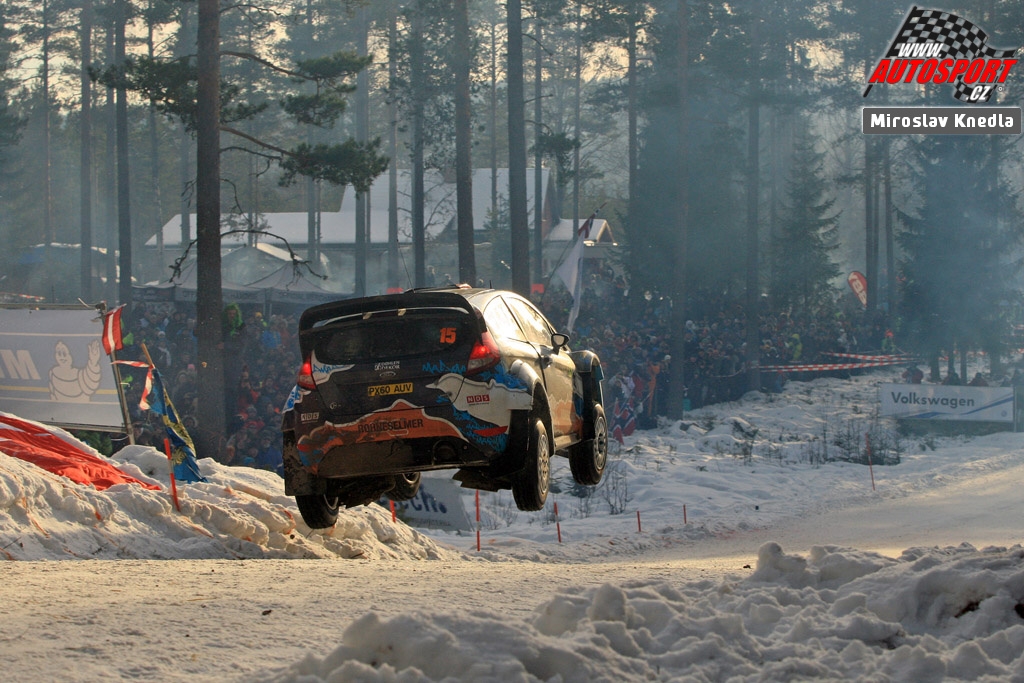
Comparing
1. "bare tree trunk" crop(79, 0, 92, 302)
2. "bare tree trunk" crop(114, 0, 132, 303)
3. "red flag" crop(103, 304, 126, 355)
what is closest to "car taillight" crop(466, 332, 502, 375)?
"red flag" crop(103, 304, 126, 355)

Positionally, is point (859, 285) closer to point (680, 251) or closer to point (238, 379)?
point (680, 251)

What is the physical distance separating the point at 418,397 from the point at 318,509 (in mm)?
1514

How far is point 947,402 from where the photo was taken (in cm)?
2562

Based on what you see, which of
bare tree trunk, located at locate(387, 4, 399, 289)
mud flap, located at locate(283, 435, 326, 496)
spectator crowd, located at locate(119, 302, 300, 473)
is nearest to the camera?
mud flap, located at locate(283, 435, 326, 496)

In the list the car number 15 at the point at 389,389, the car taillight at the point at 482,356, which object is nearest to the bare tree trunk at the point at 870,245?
the car taillight at the point at 482,356

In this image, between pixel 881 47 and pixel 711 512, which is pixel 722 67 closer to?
pixel 881 47

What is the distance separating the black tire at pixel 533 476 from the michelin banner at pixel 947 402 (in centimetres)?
2021

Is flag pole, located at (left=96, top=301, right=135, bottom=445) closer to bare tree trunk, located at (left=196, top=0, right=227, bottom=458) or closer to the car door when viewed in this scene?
bare tree trunk, located at (left=196, top=0, right=227, bottom=458)

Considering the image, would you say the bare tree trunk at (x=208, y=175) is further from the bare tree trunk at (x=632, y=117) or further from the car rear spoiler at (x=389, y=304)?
the bare tree trunk at (x=632, y=117)

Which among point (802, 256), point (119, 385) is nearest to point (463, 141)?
point (119, 385)

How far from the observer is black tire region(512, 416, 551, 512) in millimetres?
7609

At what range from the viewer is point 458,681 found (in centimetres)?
453

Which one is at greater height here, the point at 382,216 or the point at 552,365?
the point at 382,216

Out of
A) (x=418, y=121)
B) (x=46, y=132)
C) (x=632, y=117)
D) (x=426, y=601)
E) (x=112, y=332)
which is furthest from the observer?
(x=46, y=132)
